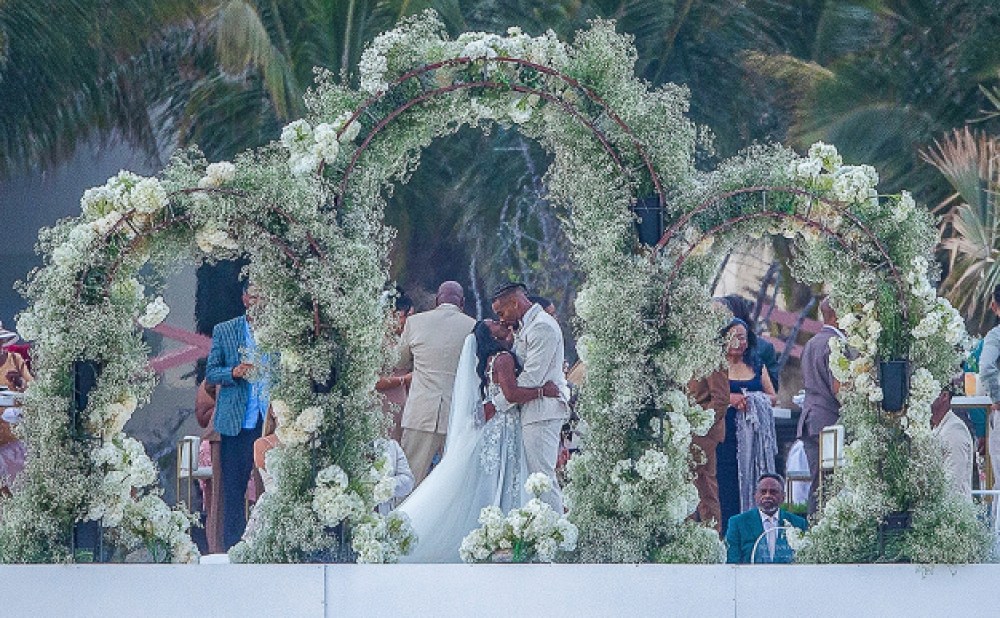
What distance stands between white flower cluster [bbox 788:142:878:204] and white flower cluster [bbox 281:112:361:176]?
2144mm

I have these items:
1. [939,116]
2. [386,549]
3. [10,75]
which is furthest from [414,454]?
[939,116]

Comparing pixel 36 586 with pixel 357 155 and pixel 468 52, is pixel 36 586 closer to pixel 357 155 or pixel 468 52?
pixel 357 155

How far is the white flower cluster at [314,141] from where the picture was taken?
882cm

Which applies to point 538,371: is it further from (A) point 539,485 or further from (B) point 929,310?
(B) point 929,310

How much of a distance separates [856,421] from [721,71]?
1266 cm

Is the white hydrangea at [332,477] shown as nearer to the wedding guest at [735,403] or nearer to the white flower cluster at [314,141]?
the white flower cluster at [314,141]

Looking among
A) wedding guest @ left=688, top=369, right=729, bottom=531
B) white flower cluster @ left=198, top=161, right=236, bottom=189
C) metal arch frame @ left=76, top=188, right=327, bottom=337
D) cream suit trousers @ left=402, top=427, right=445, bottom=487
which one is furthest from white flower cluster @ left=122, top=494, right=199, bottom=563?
wedding guest @ left=688, top=369, right=729, bottom=531

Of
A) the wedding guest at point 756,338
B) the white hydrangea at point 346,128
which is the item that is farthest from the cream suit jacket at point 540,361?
the white hydrangea at point 346,128

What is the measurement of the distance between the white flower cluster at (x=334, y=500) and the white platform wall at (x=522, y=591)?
0.30 metres

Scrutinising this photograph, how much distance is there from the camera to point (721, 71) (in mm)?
21000

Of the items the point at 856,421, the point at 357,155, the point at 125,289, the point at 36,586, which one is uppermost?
the point at 357,155

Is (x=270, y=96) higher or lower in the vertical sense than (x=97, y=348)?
higher

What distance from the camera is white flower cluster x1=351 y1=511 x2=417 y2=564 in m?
8.52

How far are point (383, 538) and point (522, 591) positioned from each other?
78 centimetres
